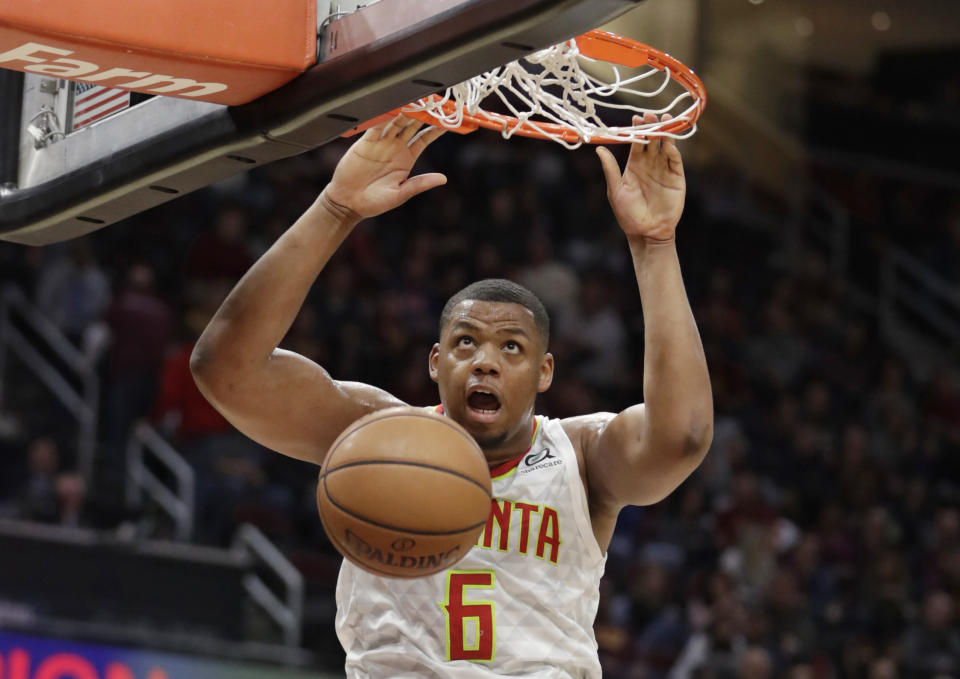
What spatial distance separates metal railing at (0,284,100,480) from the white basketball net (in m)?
5.82

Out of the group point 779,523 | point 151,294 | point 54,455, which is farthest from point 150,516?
point 779,523

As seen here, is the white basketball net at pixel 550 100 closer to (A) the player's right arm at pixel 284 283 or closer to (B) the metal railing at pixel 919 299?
(A) the player's right arm at pixel 284 283

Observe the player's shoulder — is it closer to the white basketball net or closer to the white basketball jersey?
the white basketball jersey

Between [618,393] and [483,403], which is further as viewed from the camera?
[618,393]

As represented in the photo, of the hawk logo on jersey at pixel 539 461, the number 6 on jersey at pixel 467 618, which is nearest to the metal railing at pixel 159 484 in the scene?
the hawk logo on jersey at pixel 539 461

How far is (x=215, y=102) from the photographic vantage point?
10.3ft

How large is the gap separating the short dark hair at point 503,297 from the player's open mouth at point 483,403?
22 centimetres

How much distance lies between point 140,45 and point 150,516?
6.06 metres

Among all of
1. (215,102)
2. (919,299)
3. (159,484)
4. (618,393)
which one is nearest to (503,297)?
(215,102)

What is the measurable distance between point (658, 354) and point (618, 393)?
7.79 meters

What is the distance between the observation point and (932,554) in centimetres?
1055

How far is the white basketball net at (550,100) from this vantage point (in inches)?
137

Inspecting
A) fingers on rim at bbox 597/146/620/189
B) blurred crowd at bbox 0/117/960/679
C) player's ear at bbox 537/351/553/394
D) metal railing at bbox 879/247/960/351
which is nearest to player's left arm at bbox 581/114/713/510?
fingers on rim at bbox 597/146/620/189

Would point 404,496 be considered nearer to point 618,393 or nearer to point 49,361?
point 49,361
